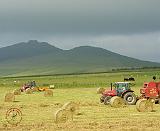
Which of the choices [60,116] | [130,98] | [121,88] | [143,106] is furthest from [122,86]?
[60,116]

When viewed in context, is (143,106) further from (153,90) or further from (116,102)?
(153,90)

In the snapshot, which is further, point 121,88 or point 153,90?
point 121,88

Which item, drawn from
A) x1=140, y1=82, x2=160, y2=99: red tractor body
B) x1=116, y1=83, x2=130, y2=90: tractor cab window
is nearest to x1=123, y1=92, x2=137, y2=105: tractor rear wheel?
x1=116, y1=83, x2=130, y2=90: tractor cab window

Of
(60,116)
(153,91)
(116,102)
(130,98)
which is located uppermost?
(153,91)

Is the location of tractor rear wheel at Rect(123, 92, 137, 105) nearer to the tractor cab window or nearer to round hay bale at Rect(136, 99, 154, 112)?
the tractor cab window

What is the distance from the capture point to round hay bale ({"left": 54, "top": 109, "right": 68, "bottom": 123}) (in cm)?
2430

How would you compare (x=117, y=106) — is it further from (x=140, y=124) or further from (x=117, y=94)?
(x=140, y=124)

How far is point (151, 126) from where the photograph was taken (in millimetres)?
21984

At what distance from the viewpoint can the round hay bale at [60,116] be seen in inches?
957

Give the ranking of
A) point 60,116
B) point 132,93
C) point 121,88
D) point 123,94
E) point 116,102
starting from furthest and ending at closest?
point 121,88 → point 123,94 → point 132,93 → point 116,102 → point 60,116

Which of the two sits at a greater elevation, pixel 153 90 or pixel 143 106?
pixel 153 90

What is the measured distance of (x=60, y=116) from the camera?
24.5m

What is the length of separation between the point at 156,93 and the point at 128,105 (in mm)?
2672

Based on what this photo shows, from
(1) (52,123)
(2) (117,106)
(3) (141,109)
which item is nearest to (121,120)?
(1) (52,123)
